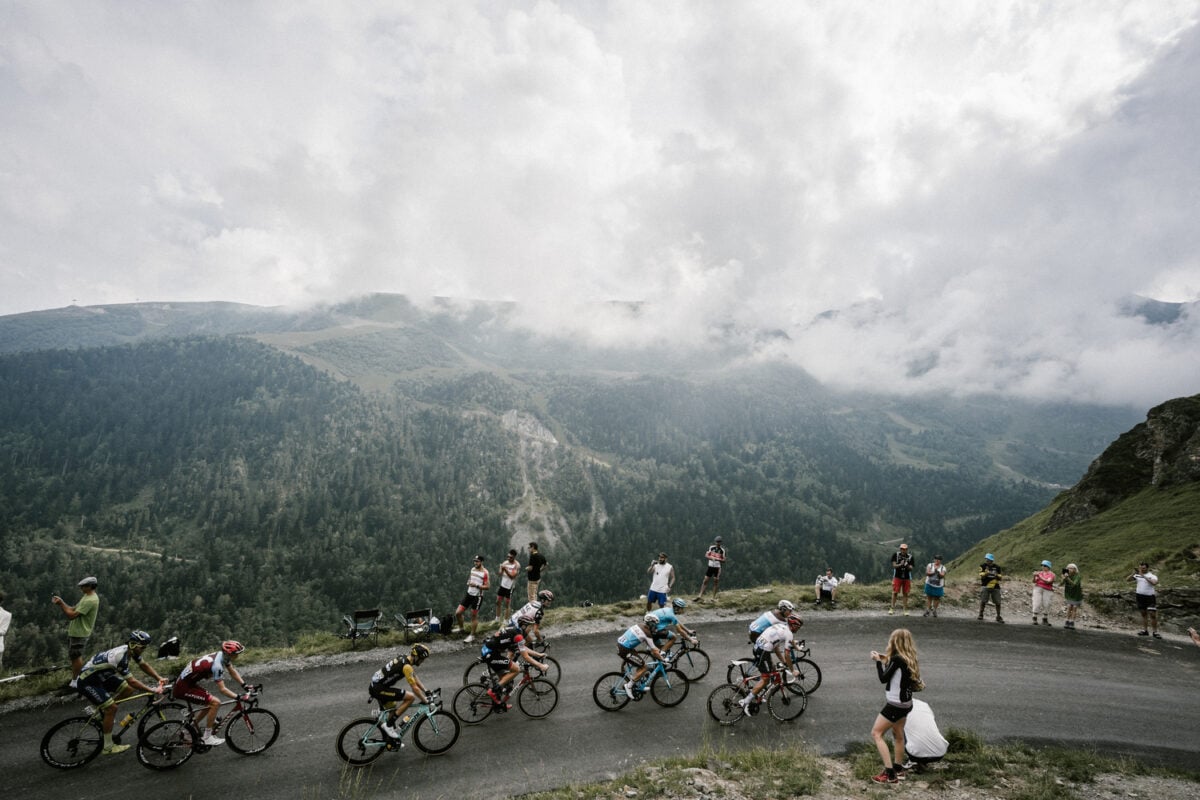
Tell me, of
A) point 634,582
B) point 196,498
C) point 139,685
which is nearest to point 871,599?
point 139,685

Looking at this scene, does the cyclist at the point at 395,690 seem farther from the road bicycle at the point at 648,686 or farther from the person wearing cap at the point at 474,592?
the person wearing cap at the point at 474,592

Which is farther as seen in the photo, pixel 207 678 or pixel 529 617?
pixel 529 617

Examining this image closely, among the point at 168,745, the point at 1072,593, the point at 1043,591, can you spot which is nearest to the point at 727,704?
the point at 168,745

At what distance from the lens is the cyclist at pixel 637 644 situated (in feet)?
41.3

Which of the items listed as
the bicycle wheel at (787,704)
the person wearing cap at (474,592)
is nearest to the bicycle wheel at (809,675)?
the bicycle wheel at (787,704)

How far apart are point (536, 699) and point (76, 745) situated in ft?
31.2

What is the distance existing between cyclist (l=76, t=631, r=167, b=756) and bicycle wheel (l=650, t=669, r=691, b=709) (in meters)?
11.1

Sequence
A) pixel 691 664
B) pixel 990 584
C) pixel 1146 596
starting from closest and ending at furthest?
1. pixel 691 664
2. pixel 1146 596
3. pixel 990 584

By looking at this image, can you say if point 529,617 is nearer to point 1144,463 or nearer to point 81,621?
point 81,621

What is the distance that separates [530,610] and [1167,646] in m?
23.7

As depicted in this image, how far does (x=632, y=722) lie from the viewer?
489 inches

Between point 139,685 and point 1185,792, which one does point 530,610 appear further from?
point 1185,792

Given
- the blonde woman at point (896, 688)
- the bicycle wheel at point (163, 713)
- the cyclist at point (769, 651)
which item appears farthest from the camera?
the cyclist at point (769, 651)

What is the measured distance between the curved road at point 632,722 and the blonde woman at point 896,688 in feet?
6.66
